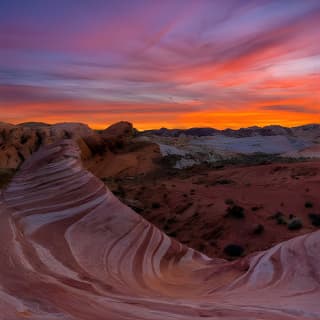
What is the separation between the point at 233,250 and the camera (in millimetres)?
12688

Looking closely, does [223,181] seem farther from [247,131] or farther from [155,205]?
[247,131]

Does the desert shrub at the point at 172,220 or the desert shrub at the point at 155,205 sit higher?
the desert shrub at the point at 155,205

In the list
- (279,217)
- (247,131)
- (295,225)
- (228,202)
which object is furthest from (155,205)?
(247,131)

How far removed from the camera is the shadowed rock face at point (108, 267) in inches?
133

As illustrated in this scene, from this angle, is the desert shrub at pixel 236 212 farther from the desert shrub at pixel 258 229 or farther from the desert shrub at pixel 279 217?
the desert shrub at pixel 279 217

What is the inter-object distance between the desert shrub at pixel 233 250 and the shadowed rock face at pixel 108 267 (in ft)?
16.4

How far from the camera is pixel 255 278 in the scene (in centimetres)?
541

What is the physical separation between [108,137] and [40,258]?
4153 cm

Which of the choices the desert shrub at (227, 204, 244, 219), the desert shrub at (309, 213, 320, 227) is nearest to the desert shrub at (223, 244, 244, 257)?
the desert shrub at (227, 204, 244, 219)

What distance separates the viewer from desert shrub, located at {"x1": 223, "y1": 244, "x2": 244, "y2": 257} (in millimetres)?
12532

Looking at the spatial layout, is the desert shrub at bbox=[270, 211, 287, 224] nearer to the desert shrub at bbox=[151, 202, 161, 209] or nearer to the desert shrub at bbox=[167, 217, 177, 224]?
the desert shrub at bbox=[167, 217, 177, 224]

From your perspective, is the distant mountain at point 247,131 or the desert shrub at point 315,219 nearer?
the desert shrub at point 315,219

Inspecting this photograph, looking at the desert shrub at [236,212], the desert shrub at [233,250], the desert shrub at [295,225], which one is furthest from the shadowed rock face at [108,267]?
the desert shrub at [236,212]

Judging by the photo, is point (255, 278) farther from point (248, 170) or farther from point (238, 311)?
point (248, 170)
